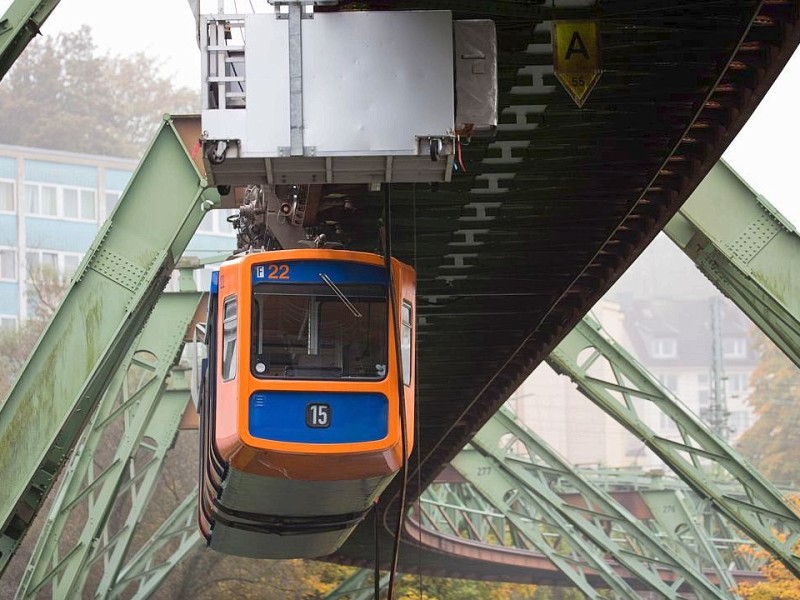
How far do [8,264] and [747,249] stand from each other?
5128 cm

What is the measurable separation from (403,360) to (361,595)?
23779mm

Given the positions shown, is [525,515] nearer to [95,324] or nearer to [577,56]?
[95,324]

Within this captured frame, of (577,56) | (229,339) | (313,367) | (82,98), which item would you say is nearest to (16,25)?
(229,339)

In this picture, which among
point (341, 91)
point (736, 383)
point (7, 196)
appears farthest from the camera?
point (736, 383)

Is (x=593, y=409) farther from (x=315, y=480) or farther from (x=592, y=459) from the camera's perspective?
(x=315, y=480)

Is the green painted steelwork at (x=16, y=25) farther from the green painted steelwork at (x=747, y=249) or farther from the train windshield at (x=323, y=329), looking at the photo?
the green painted steelwork at (x=747, y=249)

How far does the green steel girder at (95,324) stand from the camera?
1305 centimetres

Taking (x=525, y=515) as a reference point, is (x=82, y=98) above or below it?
above

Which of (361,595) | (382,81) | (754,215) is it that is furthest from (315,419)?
(361,595)

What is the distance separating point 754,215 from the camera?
14.5 metres

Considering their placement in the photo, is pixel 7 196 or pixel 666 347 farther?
pixel 666 347

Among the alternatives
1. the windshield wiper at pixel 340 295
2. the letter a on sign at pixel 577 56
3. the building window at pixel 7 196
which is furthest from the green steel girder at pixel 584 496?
the building window at pixel 7 196

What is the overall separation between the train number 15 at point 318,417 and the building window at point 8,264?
51685 millimetres

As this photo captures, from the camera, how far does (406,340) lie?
42.5 feet
